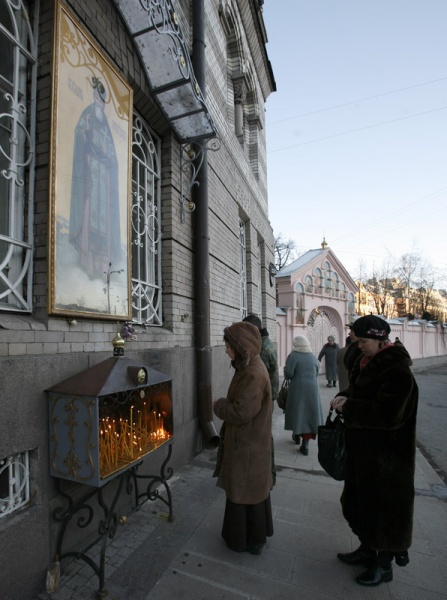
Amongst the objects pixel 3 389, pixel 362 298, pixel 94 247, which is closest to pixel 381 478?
pixel 3 389

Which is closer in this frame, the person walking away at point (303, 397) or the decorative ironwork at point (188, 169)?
the decorative ironwork at point (188, 169)

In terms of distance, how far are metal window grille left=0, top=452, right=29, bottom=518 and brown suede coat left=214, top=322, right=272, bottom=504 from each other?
124 cm

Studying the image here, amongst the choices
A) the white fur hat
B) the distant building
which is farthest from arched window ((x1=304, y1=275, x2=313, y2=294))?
the white fur hat

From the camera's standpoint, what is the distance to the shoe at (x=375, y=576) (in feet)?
7.11

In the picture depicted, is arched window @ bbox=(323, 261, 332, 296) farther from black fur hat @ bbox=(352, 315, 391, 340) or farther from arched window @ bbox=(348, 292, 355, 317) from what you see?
black fur hat @ bbox=(352, 315, 391, 340)

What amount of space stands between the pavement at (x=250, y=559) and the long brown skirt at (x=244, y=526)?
78 mm

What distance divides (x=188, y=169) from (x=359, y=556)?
4.28m

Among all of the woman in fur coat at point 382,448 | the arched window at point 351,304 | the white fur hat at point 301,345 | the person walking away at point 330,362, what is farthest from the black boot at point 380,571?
the arched window at point 351,304

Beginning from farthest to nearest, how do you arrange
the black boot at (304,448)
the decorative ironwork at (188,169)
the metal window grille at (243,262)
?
the metal window grille at (243,262) → the black boot at (304,448) → the decorative ironwork at (188,169)

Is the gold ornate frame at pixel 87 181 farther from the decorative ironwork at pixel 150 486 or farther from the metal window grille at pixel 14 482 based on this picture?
the decorative ironwork at pixel 150 486

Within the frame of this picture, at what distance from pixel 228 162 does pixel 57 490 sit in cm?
550

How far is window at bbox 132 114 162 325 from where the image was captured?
12.1 feet

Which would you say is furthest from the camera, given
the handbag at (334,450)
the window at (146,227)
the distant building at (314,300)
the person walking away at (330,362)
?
the distant building at (314,300)

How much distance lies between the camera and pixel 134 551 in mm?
2467
